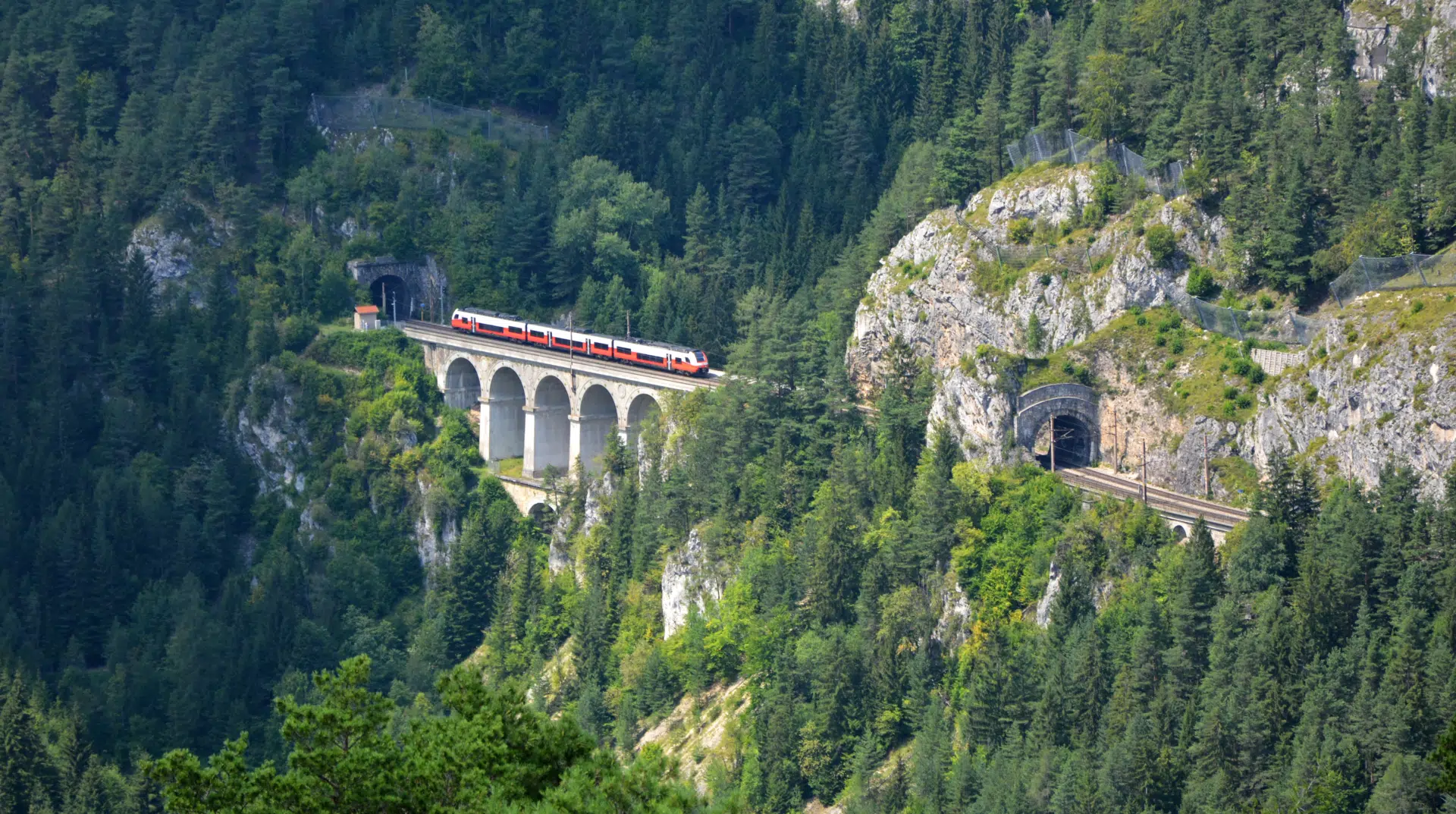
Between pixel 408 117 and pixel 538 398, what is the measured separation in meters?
27.1

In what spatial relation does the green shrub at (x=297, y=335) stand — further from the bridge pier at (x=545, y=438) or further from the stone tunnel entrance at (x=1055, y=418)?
the stone tunnel entrance at (x=1055, y=418)

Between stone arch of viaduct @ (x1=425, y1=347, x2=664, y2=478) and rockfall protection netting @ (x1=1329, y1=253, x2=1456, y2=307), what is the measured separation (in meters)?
40.8

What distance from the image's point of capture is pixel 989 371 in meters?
104

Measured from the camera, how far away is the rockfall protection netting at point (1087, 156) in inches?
4176

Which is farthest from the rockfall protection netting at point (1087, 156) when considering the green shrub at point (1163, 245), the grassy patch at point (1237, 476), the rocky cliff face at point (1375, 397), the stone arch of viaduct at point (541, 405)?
the stone arch of viaduct at point (541, 405)

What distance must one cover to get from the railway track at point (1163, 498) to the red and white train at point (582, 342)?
91.2 feet

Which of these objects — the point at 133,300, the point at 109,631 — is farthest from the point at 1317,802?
the point at 133,300

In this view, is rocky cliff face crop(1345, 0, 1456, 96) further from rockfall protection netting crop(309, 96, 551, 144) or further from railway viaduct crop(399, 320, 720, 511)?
rockfall protection netting crop(309, 96, 551, 144)

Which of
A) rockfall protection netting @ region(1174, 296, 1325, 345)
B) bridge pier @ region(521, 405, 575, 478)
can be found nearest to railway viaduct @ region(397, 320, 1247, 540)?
bridge pier @ region(521, 405, 575, 478)

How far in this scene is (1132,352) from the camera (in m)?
102

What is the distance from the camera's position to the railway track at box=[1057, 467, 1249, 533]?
95000 millimetres

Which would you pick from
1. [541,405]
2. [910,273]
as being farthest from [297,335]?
[910,273]

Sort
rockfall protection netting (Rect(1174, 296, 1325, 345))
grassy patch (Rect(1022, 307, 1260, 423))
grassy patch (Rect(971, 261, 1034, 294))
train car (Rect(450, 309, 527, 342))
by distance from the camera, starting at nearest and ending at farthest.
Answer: rockfall protection netting (Rect(1174, 296, 1325, 345)) < grassy patch (Rect(1022, 307, 1260, 423)) < grassy patch (Rect(971, 261, 1034, 294)) < train car (Rect(450, 309, 527, 342))

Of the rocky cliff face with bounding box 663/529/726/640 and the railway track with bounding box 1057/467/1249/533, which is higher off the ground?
the railway track with bounding box 1057/467/1249/533
